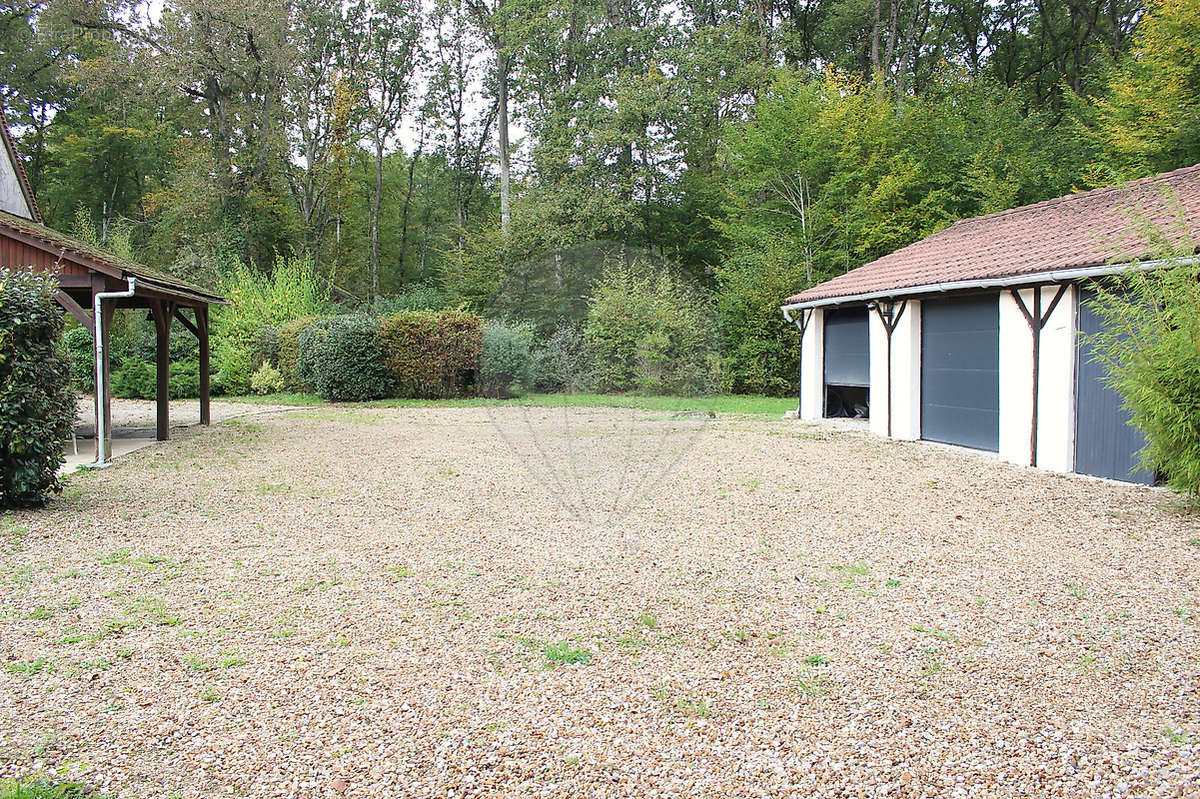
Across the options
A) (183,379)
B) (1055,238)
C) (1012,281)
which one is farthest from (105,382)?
(183,379)

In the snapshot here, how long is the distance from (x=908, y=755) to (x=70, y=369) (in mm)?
7666

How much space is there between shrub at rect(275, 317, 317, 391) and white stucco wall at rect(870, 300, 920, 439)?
14.8 m

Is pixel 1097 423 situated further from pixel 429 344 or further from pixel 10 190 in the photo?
pixel 10 190

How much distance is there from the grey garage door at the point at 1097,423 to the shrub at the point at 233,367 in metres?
20.4

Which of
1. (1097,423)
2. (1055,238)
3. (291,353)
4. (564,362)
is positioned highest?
(1055,238)

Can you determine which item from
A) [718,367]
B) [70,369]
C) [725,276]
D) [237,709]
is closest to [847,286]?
[718,367]

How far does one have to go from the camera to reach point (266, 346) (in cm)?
2262

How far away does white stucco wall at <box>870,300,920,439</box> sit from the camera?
1258cm

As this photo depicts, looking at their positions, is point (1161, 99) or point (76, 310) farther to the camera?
point (1161, 99)

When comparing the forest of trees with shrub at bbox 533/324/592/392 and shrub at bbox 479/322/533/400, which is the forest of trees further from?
shrub at bbox 533/324/592/392

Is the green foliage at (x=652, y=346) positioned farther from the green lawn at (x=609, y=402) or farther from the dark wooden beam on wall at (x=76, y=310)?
the dark wooden beam on wall at (x=76, y=310)

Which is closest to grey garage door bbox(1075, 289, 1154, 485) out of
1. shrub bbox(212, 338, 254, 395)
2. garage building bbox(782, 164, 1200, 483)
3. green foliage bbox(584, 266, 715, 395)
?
garage building bbox(782, 164, 1200, 483)

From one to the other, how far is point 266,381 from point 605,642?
795 inches

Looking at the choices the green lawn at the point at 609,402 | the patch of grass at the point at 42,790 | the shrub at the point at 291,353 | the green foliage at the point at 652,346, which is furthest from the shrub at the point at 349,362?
the patch of grass at the point at 42,790
